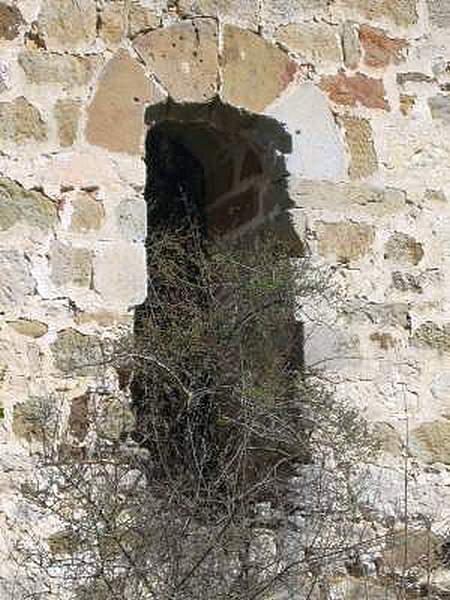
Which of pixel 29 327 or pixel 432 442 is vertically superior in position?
pixel 29 327

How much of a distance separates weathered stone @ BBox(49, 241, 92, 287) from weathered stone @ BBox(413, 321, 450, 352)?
146cm

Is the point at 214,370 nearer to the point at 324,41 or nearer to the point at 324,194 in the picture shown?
the point at 324,194

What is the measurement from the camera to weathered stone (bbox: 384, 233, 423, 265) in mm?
5504

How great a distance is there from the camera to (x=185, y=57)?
5.24 meters

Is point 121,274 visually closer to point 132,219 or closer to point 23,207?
point 132,219

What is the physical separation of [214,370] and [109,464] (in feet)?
1.78

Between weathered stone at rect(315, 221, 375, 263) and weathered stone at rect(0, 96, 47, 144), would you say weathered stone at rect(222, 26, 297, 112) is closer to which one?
weathered stone at rect(315, 221, 375, 263)

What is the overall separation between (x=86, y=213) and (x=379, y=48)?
1573mm

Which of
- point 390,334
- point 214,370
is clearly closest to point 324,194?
point 390,334

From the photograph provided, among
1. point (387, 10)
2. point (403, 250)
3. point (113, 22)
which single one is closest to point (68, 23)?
point (113, 22)

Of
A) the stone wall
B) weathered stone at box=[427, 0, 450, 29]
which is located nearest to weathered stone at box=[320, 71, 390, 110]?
the stone wall

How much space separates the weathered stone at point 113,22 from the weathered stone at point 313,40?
0.69 meters

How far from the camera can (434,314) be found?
5508 millimetres

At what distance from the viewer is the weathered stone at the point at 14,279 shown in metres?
4.76
